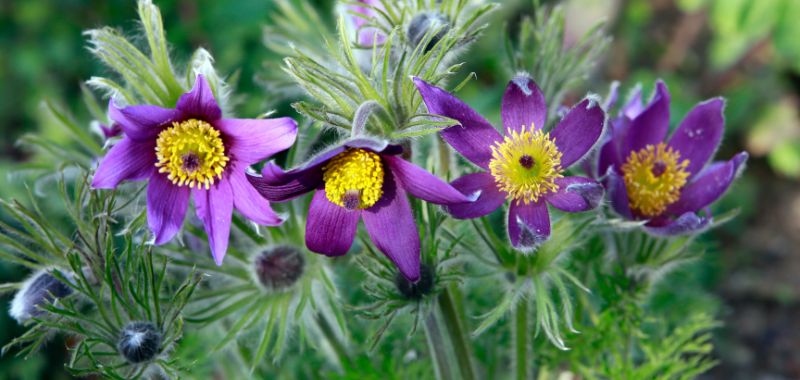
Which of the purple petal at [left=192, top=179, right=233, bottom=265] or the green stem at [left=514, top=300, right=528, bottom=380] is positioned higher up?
the purple petal at [left=192, top=179, right=233, bottom=265]

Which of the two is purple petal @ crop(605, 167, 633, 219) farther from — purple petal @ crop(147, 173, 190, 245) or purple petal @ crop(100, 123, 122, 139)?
purple petal @ crop(100, 123, 122, 139)

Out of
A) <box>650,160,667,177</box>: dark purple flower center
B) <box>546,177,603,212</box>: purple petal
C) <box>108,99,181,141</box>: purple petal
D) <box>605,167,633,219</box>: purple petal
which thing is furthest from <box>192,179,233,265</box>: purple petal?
<box>650,160,667,177</box>: dark purple flower center

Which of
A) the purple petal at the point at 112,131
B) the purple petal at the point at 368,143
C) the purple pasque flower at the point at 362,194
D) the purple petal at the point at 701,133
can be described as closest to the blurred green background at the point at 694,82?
the purple petal at the point at 701,133

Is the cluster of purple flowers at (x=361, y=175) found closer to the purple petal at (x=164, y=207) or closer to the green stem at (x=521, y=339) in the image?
the purple petal at (x=164, y=207)

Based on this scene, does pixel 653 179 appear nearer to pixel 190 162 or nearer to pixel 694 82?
pixel 190 162

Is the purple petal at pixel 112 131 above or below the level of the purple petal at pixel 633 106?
below

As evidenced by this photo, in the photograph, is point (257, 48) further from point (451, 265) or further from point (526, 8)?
point (451, 265)
